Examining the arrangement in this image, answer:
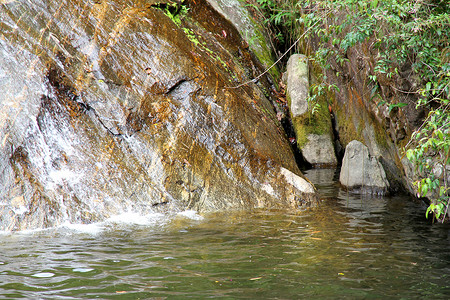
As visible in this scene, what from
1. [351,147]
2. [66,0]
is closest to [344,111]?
[351,147]

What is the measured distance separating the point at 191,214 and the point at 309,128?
20.3 ft

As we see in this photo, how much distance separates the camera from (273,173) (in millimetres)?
8500

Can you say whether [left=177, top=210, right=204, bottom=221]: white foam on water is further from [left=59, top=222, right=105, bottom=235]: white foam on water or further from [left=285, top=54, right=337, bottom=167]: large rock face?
[left=285, top=54, right=337, bottom=167]: large rock face

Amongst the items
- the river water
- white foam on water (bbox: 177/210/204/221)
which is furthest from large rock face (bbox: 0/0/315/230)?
the river water

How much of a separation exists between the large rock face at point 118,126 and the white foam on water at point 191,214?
5.3 inches

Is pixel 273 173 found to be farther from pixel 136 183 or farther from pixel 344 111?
pixel 344 111

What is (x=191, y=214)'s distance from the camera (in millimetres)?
7520

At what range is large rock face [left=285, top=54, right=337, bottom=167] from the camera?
1255cm

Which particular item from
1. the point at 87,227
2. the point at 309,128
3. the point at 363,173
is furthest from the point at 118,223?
the point at 309,128

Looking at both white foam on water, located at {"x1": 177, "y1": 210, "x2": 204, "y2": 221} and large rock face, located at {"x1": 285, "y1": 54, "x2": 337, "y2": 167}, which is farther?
large rock face, located at {"x1": 285, "y1": 54, "x2": 337, "y2": 167}

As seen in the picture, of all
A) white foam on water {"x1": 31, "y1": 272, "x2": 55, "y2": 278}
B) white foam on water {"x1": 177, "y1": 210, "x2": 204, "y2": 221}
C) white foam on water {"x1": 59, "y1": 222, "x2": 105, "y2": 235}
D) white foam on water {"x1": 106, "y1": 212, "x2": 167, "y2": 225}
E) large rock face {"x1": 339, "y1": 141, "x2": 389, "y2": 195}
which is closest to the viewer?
white foam on water {"x1": 31, "y1": 272, "x2": 55, "y2": 278}

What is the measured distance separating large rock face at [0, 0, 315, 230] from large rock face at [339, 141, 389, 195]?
5.28 ft

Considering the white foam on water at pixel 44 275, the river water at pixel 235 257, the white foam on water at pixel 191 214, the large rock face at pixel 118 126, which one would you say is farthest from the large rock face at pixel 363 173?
the white foam on water at pixel 44 275

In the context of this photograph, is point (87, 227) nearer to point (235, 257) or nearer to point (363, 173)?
point (235, 257)
